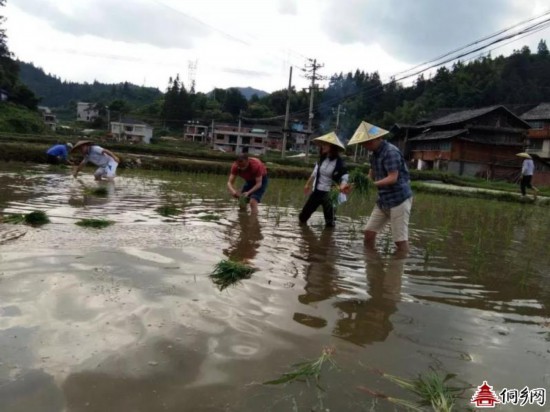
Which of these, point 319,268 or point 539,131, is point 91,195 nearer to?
point 319,268

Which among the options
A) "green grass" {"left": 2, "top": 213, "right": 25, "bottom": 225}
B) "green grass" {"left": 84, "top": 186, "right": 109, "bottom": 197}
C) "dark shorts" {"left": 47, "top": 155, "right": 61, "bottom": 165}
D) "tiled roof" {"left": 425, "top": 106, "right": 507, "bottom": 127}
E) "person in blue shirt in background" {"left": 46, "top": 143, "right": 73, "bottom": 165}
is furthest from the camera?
"tiled roof" {"left": 425, "top": 106, "right": 507, "bottom": 127}

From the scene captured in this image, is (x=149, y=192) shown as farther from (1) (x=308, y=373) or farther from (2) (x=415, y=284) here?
(1) (x=308, y=373)

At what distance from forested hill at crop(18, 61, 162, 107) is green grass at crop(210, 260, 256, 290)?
132 m

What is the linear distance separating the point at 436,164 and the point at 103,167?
40.2 meters

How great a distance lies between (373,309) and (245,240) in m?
2.67

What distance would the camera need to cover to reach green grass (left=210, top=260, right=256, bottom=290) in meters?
3.83

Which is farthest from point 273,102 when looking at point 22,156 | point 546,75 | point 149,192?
point 149,192

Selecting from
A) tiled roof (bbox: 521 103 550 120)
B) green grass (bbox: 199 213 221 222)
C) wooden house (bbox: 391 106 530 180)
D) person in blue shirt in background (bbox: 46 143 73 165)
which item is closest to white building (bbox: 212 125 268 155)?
wooden house (bbox: 391 106 530 180)

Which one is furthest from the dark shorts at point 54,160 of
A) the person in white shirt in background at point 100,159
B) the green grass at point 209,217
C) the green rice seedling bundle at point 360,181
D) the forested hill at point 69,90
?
the forested hill at point 69,90

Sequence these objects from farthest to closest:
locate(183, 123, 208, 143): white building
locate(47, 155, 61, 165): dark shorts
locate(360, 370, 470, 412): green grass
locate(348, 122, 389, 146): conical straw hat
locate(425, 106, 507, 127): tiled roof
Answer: locate(183, 123, 208, 143): white building
locate(425, 106, 507, 127): tiled roof
locate(47, 155, 61, 165): dark shorts
locate(348, 122, 389, 146): conical straw hat
locate(360, 370, 470, 412): green grass

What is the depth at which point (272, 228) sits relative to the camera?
693 cm

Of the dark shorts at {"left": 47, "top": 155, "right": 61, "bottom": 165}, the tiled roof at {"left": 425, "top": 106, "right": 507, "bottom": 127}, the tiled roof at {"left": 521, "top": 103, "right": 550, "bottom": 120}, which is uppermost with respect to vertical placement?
the tiled roof at {"left": 521, "top": 103, "right": 550, "bottom": 120}

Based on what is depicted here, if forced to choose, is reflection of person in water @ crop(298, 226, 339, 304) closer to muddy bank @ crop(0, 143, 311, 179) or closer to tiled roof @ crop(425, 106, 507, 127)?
muddy bank @ crop(0, 143, 311, 179)

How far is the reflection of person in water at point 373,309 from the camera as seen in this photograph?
2.96 meters
